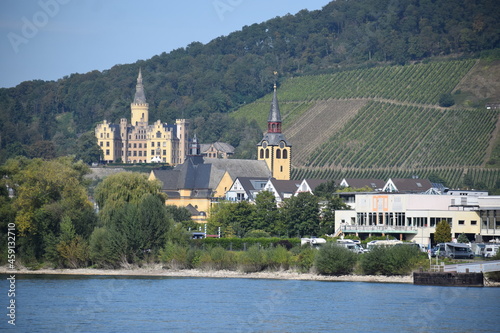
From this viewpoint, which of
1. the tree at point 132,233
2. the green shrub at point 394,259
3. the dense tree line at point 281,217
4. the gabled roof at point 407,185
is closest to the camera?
the green shrub at point 394,259

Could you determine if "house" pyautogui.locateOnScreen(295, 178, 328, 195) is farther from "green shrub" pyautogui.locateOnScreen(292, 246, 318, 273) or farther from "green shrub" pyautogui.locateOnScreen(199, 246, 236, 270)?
"green shrub" pyautogui.locateOnScreen(292, 246, 318, 273)

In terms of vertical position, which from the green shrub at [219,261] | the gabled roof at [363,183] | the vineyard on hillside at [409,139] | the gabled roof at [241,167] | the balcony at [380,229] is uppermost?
the vineyard on hillside at [409,139]

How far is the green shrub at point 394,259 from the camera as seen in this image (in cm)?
5897

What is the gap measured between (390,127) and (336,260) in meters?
86.9

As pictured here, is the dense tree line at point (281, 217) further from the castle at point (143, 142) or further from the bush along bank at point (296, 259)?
the castle at point (143, 142)

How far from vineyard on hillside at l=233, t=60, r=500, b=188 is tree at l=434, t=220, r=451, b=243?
1862 inches

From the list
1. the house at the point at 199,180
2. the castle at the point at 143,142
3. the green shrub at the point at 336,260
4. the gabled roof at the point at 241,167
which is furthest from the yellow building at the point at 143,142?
the green shrub at the point at 336,260

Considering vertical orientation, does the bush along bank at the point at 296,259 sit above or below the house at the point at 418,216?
below

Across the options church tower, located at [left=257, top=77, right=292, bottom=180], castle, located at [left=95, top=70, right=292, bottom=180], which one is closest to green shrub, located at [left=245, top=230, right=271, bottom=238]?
church tower, located at [left=257, top=77, right=292, bottom=180]

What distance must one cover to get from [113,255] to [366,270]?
16499 millimetres

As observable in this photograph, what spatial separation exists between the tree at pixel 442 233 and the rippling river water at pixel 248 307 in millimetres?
13669

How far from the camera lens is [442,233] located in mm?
70250

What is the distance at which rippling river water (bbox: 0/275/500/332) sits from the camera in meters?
43.8

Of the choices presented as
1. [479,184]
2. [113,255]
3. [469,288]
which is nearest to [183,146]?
[479,184]
